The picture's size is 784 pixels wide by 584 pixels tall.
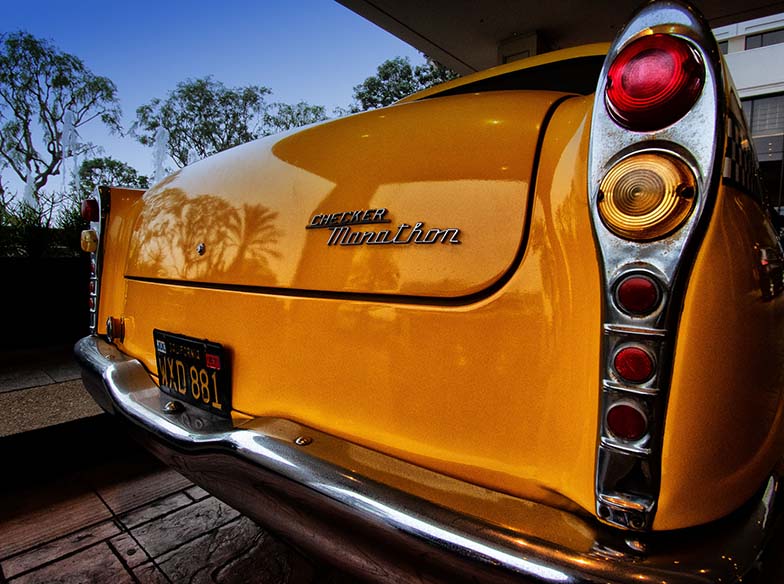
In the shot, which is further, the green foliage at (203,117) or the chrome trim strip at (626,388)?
the green foliage at (203,117)

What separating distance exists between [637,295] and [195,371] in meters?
1.18

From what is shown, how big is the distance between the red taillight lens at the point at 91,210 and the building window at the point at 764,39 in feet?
70.9

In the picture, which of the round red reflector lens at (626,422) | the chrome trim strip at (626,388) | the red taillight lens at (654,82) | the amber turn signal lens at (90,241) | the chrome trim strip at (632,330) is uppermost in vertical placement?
the red taillight lens at (654,82)

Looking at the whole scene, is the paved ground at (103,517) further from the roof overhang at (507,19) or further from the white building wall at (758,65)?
the white building wall at (758,65)

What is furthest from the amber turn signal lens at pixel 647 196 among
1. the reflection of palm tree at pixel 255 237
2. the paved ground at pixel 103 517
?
the paved ground at pixel 103 517

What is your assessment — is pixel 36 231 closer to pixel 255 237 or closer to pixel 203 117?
pixel 255 237

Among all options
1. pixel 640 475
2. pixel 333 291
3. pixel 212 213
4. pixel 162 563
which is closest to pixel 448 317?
pixel 333 291

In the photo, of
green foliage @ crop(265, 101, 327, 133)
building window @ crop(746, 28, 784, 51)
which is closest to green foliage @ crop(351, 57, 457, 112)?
green foliage @ crop(265, 101, 327, 133)

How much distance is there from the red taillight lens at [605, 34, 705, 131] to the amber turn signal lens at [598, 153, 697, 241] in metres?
0.06

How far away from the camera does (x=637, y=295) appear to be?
0.74 m

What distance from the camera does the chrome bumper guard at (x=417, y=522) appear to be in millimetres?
707

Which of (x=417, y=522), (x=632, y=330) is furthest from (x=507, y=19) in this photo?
(x=417, y=522)

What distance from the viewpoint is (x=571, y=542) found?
2.41 feet

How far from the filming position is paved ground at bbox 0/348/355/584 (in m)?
1.71
